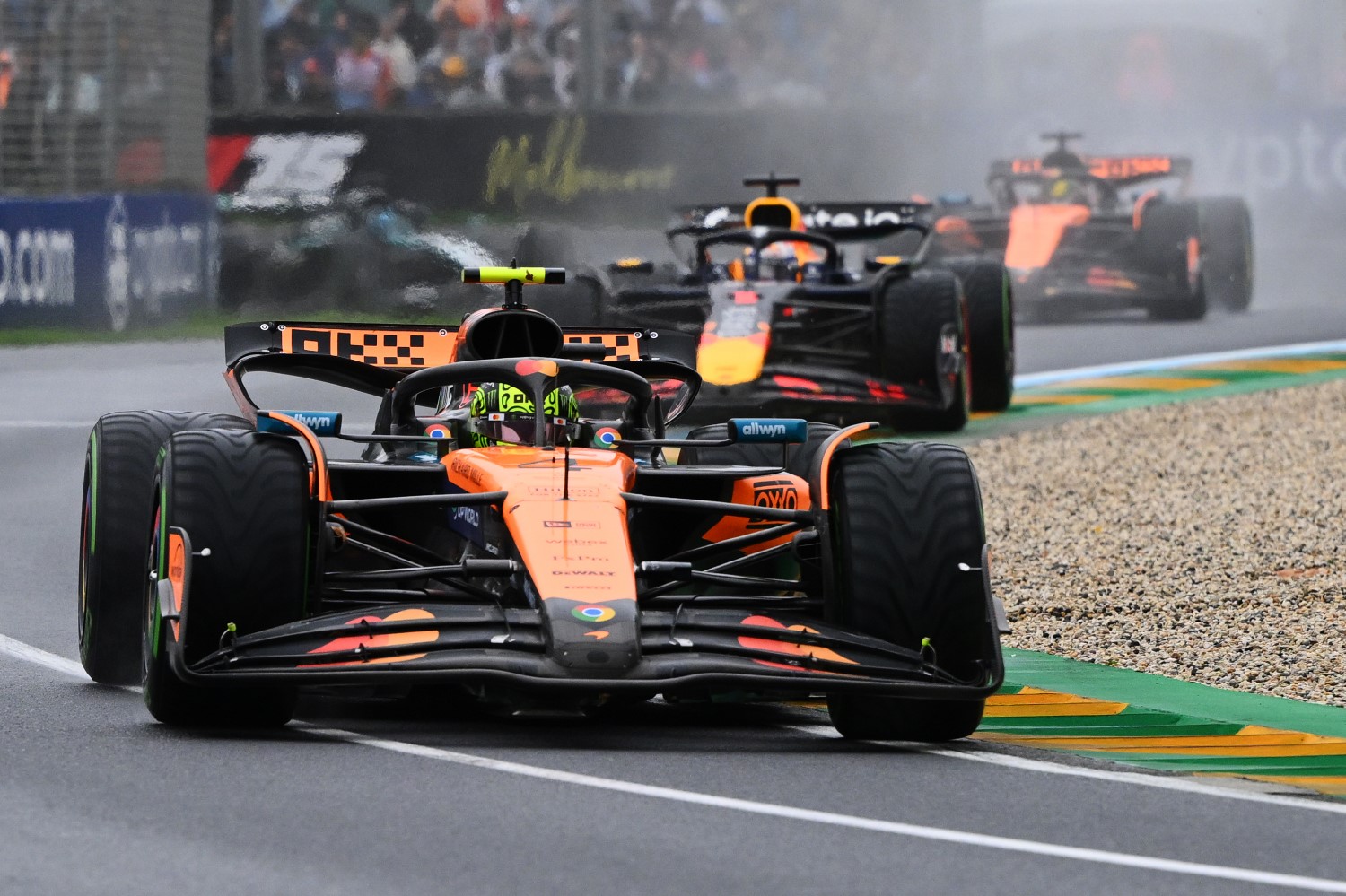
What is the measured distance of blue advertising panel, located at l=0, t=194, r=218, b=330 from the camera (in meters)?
22.0

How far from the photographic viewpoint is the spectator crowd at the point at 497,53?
944 inches

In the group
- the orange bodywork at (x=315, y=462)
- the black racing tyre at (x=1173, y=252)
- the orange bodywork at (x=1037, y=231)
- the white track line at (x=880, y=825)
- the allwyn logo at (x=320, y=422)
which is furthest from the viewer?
the orange bodywork at (x=1037, y=231)

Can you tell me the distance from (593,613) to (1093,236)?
18529 mm

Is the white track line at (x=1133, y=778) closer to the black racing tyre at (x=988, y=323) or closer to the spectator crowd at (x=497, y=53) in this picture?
the black racing tyre at (x=988, y=323)

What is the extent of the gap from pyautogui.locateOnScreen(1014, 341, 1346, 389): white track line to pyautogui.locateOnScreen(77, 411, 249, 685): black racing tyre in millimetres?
13532

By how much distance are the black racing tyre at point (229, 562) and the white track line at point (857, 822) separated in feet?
1.14

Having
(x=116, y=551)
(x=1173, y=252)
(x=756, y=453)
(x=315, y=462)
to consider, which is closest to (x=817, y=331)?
(x=756, y=453)

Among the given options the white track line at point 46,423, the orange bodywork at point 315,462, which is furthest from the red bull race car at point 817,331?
the orange bodywork at point 315,462

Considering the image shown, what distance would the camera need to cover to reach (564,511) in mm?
7910

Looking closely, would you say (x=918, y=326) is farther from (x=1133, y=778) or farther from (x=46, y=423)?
(x=1133, y=778)

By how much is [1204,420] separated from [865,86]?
1839cm

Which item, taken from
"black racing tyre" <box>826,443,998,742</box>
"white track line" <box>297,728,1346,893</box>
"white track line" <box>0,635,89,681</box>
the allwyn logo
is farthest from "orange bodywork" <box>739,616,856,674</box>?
"white track line" <box>0,635,89,681</box>

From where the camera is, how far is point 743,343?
16.9 metres

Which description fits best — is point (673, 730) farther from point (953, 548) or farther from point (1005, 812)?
point (1005, 812)
